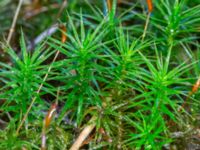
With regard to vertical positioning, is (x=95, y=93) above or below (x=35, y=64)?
below

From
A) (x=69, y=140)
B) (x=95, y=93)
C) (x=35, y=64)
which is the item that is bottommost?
(x=69, y=140)

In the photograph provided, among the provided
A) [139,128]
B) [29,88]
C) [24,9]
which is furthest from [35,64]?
[24,9]

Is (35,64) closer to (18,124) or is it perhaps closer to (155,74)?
(18,124)

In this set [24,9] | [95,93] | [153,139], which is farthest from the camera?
[24,9]

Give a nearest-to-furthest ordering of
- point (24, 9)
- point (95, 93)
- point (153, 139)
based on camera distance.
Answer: point (153, 139), point (95, 93), point (24, 9)

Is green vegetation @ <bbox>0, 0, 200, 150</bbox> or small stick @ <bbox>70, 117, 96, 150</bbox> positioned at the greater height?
green vegetation @ <bbox>0, 0, 200, 150</bbox>

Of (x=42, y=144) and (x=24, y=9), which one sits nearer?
(x=42, y=144)

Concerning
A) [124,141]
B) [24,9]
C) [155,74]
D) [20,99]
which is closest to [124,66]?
[155,74]

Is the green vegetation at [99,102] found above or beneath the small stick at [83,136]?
above

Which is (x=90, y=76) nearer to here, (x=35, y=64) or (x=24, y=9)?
(x=35, y=64)

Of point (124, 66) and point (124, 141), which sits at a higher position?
point (124, 66)
